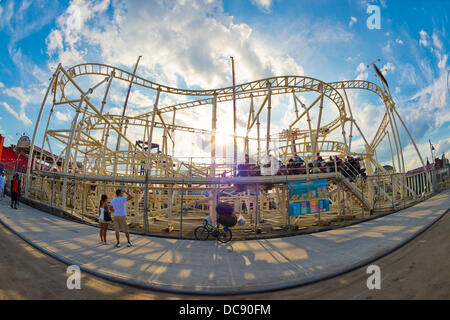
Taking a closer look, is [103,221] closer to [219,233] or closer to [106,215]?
[106,215]

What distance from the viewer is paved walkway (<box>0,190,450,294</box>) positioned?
3.79 m

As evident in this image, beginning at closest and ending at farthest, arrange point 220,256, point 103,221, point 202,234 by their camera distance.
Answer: point 220,256 < point 103,221 < point 202,234

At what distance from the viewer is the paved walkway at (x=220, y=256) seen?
379cm

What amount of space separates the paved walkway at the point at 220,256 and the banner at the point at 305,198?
3.73 ft

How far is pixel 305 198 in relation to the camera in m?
8.24

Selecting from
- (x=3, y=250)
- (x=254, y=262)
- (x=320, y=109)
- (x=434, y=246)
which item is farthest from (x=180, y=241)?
(x=320, y=109)

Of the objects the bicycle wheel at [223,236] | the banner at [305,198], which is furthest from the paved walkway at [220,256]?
the banner at [305,198]

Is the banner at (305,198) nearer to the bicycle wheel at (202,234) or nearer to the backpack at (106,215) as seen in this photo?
the bicycle wheel at (202,234)

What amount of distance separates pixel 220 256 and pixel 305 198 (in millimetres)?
4972

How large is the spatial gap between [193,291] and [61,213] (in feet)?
35.6

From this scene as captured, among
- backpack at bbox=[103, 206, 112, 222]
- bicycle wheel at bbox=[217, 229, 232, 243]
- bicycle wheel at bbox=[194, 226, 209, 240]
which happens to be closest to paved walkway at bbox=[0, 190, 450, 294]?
bicycle wheel at bbox=[217, 229, 232, 243]

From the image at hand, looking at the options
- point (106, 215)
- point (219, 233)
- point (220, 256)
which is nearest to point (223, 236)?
point (219, 233)

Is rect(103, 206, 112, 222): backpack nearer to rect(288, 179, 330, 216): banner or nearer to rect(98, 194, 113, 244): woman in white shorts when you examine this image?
rect(98, 194, 113, 244): woman in white shorts
